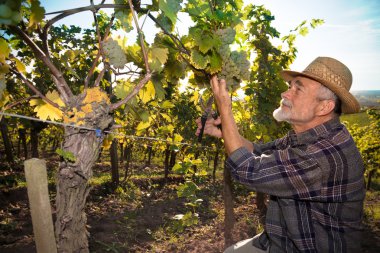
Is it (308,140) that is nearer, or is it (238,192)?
(308,140)

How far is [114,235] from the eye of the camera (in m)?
7.20

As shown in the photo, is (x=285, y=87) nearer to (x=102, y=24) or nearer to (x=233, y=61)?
(x=233, y=61)

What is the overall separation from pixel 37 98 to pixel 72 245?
44.7 inches

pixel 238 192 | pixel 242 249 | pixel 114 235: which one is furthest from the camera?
pixel 238 192

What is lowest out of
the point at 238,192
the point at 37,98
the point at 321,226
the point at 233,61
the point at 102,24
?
the point at 238,192

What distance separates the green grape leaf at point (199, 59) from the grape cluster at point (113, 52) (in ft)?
1.79

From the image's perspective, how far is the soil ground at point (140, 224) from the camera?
21.5ft

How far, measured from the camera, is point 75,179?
1917 millimetres

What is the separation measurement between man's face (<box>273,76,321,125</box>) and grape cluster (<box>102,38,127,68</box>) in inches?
58.7

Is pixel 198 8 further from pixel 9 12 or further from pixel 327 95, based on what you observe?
pixel 327 95

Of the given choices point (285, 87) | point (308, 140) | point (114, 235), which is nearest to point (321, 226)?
point (308, 140)

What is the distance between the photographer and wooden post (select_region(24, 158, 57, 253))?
150 centimetres

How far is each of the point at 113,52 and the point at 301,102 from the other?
1.63 m

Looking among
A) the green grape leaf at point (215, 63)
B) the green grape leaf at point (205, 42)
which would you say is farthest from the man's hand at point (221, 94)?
the green grape leaf at point (205, 42)
